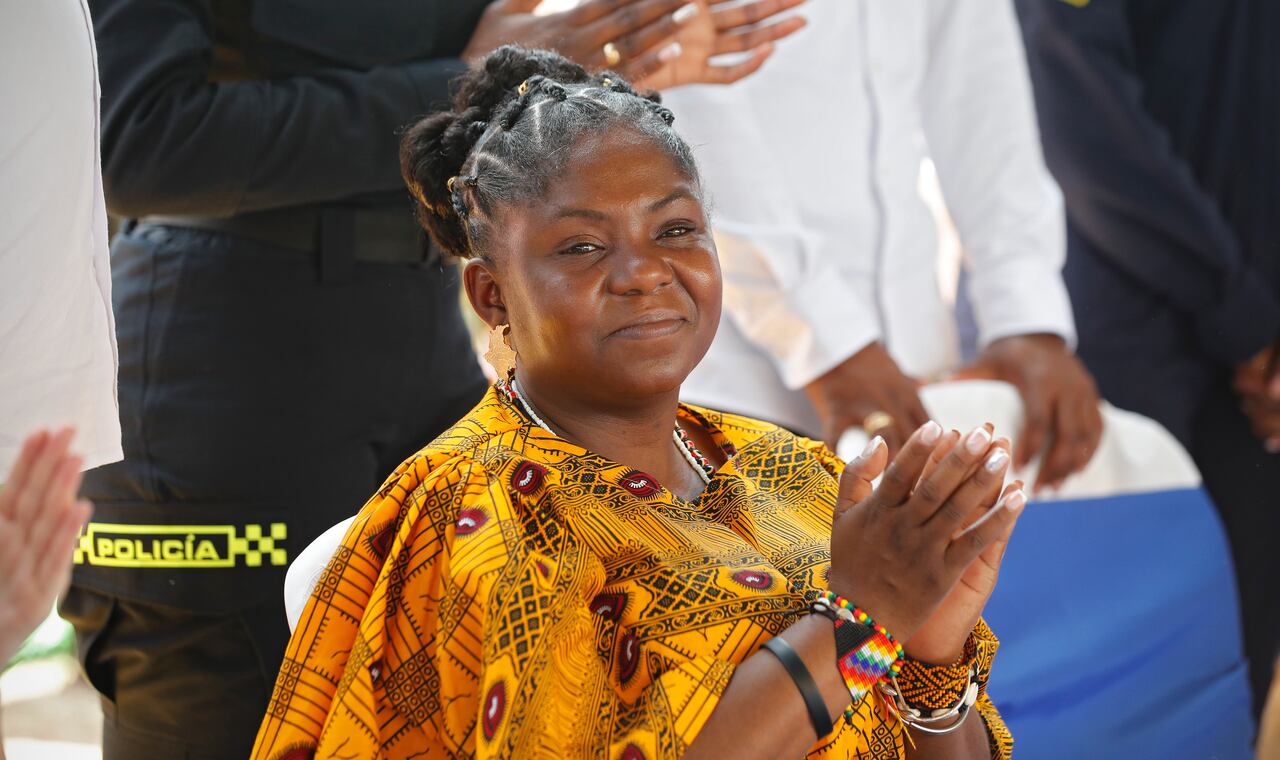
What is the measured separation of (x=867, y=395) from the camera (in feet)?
8.80

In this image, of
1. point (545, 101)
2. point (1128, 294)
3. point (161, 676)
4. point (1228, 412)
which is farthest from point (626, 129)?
point (1228, 412)

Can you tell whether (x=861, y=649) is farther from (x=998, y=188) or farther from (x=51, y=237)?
(x=998, y=188)

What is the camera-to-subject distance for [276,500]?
6.33 feet

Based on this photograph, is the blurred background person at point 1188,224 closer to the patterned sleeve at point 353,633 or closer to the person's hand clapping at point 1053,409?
the person's hand clapping at point 1053,409

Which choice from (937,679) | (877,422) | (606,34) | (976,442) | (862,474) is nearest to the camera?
(976,442)

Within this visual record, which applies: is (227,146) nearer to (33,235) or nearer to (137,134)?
(137,134)

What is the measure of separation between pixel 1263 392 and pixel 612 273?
2327 mm

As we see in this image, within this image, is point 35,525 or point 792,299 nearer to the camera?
point 35,525

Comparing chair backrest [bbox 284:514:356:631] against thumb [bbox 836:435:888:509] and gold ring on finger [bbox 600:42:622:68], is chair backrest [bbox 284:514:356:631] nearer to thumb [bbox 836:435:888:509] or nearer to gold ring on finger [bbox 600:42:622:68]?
thumb [bbox 836:435:888:509]

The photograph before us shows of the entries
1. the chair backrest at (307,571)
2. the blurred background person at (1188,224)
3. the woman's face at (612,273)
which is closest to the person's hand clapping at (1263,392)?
the blurred background person at (1188,224)

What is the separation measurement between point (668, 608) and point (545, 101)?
642 millimetres

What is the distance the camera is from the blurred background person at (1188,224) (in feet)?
10.8

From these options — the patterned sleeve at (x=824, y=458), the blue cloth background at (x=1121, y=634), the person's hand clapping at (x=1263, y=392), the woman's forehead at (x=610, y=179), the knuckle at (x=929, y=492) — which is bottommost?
the person's hand clapping at (x=1263, y=392)

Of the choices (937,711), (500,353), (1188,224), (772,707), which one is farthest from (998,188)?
(772,707)
